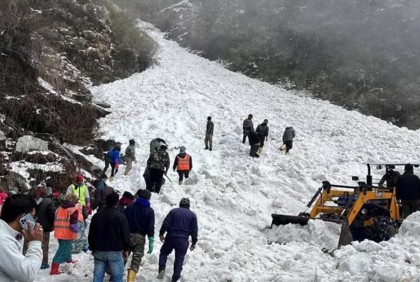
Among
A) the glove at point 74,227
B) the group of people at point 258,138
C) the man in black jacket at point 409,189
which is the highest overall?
the group of people at point 258,138

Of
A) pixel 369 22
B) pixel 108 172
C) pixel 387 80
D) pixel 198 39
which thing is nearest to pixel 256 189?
pixel 108 172

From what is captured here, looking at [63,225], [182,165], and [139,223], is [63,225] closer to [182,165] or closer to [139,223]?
[139,223]

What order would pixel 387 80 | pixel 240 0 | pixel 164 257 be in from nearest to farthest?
1. pixel 164 257
2. pixel 387 80
3. pixel 240 0

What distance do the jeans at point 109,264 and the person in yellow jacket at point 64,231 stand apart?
1.29m

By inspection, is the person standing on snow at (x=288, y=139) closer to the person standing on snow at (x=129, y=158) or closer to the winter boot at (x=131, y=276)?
the person standing on snow at (x=129, y=158)

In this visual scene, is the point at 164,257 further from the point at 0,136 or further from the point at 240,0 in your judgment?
the point at 240,0

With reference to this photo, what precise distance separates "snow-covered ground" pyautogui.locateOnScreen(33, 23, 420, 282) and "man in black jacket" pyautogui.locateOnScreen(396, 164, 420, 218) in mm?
1883

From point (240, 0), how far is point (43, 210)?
4217 cm

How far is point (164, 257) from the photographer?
7.19 meters

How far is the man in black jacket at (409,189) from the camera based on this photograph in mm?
10219

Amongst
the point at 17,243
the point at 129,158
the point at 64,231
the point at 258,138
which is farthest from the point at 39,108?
the point at 17,243

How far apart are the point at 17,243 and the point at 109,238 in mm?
2802

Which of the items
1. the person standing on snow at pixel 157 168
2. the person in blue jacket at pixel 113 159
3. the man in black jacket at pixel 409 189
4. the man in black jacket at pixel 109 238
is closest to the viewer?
the man in black jacket at pixel 109 238

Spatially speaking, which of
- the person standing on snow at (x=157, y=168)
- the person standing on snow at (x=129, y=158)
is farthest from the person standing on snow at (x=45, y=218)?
the person standing on snow at (x=129, y=158)
